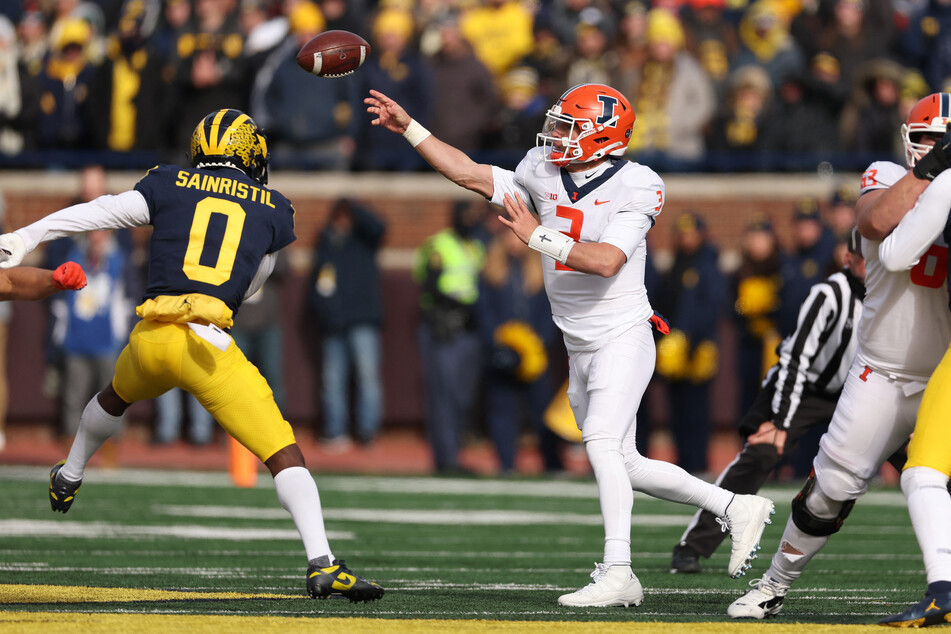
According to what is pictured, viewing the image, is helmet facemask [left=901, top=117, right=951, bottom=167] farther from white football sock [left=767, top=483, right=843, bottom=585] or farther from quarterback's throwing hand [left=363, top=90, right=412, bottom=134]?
quarterback's throwing hand [left=363, top=90, right=412, bottom=134]

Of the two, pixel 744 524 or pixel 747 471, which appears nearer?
pixel 744 524

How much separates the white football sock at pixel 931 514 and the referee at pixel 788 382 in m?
2.30

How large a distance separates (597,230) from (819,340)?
1.80 m

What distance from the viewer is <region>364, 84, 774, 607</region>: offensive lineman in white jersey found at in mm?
5871

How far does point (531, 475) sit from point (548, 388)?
2.45ft

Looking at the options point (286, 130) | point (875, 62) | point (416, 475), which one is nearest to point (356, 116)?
point (286, 130)

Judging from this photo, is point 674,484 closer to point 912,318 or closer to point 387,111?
point 912,318

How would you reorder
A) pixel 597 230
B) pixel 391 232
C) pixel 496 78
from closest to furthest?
pixel 597 230
pixel 496 78
pixel 391 232

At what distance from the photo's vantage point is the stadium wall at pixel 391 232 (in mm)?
14781

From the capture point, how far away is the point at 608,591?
18.9 feet

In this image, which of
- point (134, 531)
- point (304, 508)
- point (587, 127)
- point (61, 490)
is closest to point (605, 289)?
point (587, 127)

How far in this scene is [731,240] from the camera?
14.9m

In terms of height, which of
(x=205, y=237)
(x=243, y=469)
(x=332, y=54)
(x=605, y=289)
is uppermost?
(x=332, y=54)

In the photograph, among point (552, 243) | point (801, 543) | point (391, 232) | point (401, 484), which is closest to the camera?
point (801, 543)
